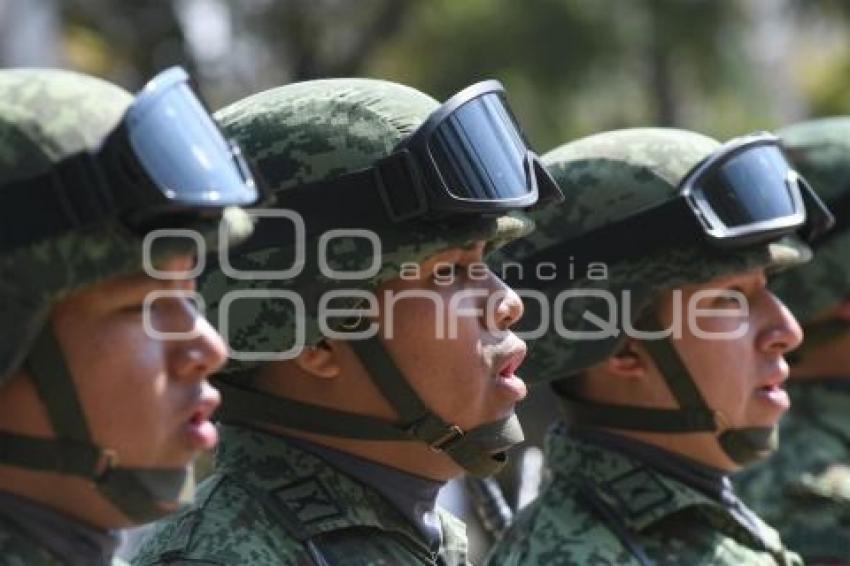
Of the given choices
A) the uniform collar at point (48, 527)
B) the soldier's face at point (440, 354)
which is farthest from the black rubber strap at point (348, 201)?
the uniform collar at point (48, 527)

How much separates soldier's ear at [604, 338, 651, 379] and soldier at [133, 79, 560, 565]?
91 centimetres

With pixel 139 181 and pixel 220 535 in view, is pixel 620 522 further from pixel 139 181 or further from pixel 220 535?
pixel 139 181

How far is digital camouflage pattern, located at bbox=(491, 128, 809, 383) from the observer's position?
5.11m

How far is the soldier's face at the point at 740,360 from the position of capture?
5039 millimetres

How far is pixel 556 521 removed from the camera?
16.3ft

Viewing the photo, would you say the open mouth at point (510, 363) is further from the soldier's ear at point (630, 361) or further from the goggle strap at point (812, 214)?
the goggle strap at point (812, 214)

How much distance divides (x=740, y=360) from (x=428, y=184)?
47.1 inches

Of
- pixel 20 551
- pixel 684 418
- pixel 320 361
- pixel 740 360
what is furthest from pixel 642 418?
pixel 20 551

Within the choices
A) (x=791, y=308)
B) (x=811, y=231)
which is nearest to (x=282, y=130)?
(x=811, y=231)

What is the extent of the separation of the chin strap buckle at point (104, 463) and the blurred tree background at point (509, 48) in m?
11.5

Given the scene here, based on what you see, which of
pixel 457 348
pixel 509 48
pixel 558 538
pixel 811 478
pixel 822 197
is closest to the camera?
pixel 457 348

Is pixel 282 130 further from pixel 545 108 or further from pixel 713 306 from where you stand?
pixel 545 108

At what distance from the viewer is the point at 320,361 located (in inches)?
167

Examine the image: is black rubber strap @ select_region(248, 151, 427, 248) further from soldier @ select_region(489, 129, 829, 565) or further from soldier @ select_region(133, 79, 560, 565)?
soldier @ select_region(489, 129, 829, 565)
